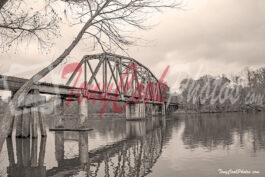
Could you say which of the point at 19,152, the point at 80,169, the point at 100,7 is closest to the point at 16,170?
the point at 80,169

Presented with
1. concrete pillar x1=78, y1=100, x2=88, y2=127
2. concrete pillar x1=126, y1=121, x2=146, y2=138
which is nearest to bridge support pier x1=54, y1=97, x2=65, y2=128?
concrete pillar x1=78, y1=100, x2=88, y2=127

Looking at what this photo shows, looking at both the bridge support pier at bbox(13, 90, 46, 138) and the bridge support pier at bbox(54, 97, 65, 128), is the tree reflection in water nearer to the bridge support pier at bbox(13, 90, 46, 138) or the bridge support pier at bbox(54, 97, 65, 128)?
the bridge support pier at bbox(13, 90, 46, 138)

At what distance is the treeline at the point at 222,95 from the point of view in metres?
104

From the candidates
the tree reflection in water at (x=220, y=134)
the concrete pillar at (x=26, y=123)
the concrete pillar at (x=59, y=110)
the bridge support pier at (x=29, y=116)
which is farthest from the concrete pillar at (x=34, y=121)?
the tree reflection in water at (x=220, y=134)

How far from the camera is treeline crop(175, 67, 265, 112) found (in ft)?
341

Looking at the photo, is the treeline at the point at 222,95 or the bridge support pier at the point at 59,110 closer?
the bridge support pier at the point at 59,110

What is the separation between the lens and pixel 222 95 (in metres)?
106

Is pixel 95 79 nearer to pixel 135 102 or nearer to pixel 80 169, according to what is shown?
pixel 135 102

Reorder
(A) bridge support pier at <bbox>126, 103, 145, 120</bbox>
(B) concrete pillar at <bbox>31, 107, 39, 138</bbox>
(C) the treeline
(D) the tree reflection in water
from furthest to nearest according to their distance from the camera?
(C) the treeline, (A) bridge support pier at <bbox>126, 103, 145, 120</bbox>, (B) concrete pillar at <bbox>31, 107, 39, 138</bbox>, (D) the tree reflection in water

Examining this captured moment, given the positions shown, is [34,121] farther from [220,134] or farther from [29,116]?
[220,134]

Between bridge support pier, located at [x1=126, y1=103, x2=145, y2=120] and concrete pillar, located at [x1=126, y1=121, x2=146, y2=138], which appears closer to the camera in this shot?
concrete pillar, located at [x1=126, y1=121, x2=146, y2=138]

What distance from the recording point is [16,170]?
14922 millimetres

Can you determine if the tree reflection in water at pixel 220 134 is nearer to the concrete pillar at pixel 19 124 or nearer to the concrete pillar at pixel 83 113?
the concrete pillar at pixel 83 113

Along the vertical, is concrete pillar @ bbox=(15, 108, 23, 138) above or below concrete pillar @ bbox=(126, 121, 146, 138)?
above
